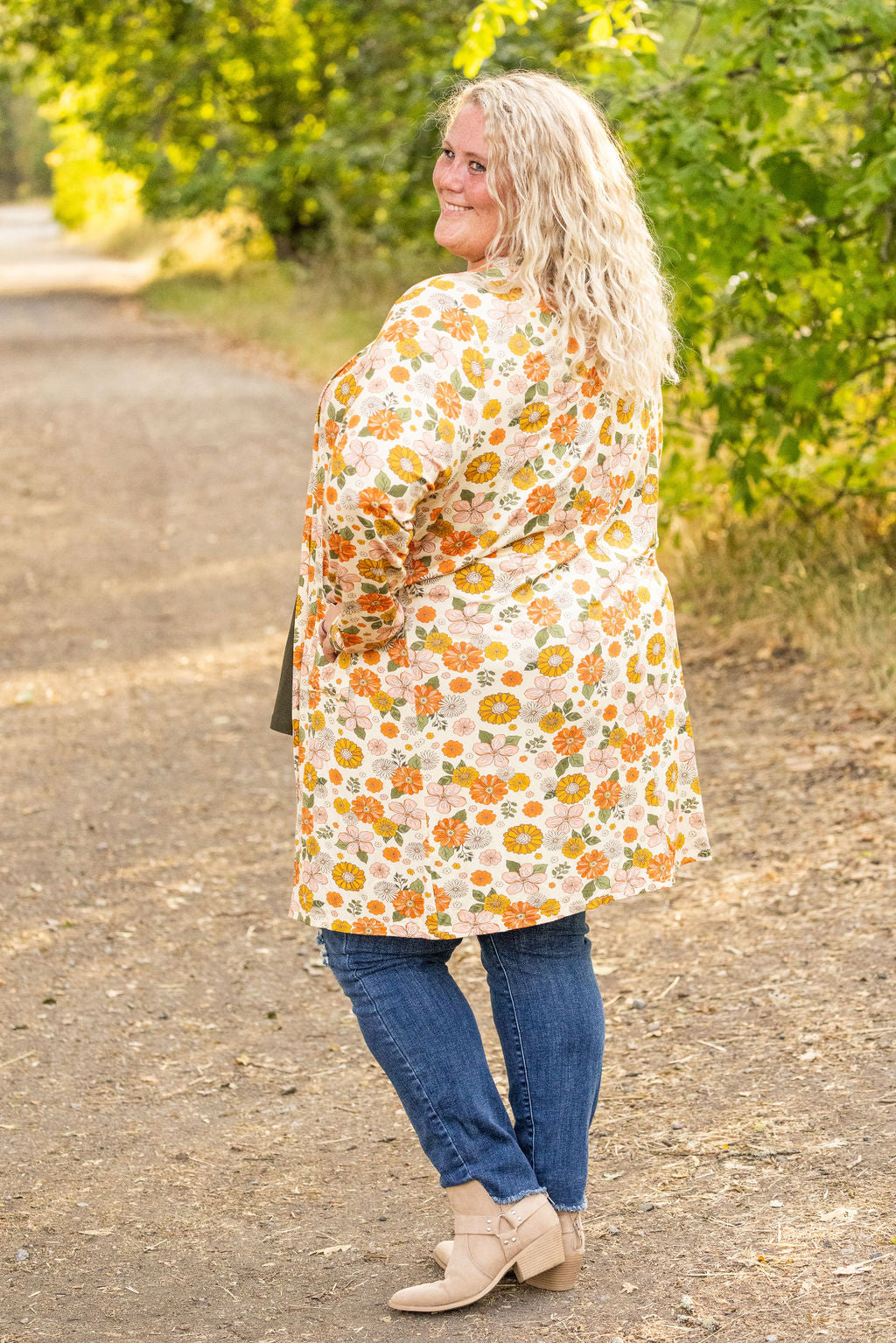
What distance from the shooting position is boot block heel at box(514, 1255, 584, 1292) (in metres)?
2.43

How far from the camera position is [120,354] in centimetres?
1526

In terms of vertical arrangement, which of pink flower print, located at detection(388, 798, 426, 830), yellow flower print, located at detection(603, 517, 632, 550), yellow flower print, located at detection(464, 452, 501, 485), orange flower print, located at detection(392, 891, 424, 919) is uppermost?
yellow flower print, located at detection(464, 452, 501, 485)

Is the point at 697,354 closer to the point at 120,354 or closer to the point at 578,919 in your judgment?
the point at 578,919

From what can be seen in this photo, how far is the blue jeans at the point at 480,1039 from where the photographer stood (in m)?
2.32

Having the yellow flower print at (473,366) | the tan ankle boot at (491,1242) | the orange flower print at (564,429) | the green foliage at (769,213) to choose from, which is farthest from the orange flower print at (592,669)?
the green foliage at (769,213)

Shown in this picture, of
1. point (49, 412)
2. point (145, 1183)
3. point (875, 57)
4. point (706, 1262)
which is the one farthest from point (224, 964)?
point (49, 412)

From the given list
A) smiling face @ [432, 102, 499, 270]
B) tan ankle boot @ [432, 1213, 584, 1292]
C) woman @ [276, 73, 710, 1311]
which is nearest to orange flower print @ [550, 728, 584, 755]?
woman @ [276, 73, 710, 1311]

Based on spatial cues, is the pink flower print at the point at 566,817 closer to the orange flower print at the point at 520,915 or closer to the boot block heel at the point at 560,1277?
the orange flower print at the point at 520,915

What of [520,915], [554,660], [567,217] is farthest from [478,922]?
[567,217]

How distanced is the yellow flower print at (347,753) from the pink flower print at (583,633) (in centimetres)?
35

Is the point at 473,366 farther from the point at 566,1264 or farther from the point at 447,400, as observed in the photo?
the point at 566,1264

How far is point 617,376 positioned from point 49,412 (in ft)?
34.4

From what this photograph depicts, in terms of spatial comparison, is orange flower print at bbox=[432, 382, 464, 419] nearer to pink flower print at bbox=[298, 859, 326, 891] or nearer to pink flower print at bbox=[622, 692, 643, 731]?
pink flower print at bbox=[622, 692, 643, 731]

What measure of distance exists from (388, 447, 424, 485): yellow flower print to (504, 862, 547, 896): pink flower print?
0.61m
